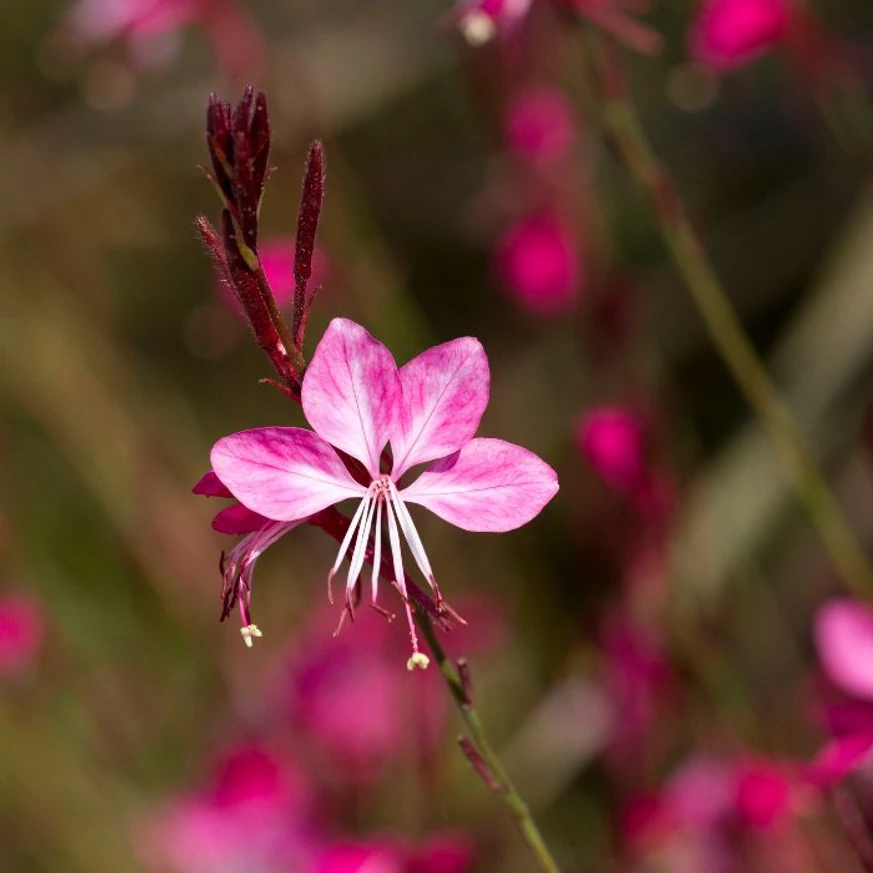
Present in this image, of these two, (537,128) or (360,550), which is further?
(537,128)

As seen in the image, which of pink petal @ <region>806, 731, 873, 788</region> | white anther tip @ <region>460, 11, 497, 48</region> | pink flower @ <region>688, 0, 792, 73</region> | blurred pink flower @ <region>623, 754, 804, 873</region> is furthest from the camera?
pink flower @ <region>688, 0, 792, 73</region>

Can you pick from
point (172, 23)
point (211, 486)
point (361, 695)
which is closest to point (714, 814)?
point (361, 695)

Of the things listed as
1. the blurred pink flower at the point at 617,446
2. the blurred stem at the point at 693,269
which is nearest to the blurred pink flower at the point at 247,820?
the blurred pink flower at the point at 617,446

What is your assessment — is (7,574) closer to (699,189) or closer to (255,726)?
(255,726)

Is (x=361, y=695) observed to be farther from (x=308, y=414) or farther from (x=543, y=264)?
(x=308, y=414)

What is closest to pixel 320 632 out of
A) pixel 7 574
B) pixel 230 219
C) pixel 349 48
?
pixel 7 574

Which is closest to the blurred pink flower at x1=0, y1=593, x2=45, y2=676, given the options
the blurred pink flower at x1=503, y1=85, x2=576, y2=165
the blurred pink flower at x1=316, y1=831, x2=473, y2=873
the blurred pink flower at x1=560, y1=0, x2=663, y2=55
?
the blurred pink flower at x1=316, y1=831, x2=473, y2=873

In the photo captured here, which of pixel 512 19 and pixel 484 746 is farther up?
pixel 512 19

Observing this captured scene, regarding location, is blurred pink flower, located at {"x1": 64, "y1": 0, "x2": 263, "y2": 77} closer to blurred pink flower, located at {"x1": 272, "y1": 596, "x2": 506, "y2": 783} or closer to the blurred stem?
the blurred stem
